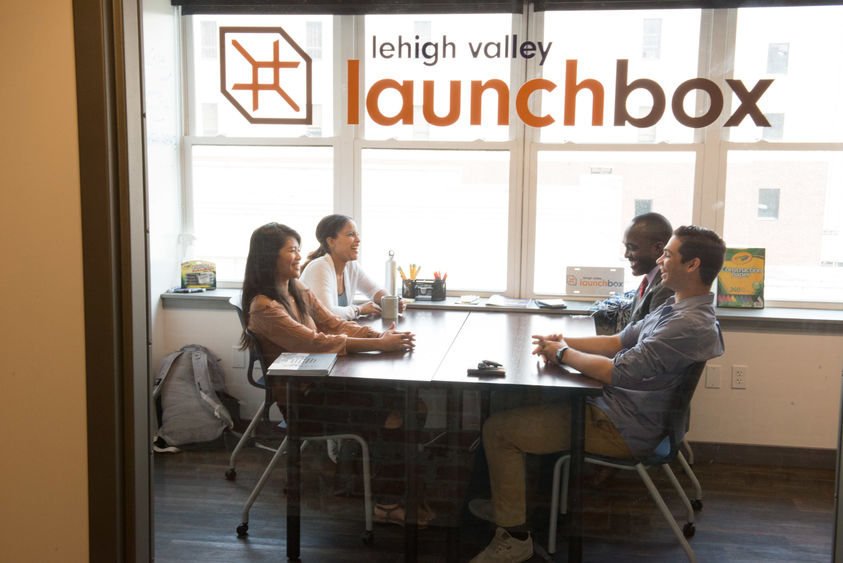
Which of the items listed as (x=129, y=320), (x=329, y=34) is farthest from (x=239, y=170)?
(x=129, y=320)

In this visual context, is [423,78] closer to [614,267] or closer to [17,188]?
[17,188]

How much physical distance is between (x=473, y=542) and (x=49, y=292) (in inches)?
46.5

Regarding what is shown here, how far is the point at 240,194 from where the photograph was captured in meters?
1.75

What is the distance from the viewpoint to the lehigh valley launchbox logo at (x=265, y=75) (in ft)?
4.95

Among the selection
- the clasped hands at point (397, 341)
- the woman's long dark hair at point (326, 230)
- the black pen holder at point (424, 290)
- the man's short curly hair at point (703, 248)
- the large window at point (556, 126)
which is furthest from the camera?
the black pen holder at point (424, 290)

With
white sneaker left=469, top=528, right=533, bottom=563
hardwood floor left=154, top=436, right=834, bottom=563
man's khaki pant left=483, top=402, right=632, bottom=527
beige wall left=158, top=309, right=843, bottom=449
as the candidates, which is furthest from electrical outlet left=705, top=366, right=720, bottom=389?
white sneaker left=469, top=528, right=533, bottom=563

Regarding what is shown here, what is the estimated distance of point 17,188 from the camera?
1.35 metres

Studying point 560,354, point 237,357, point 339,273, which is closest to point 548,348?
point 560,354

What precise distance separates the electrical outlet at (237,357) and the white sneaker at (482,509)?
0.79m

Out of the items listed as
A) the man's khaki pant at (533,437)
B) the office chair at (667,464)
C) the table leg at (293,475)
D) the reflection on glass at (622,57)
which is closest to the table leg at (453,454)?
the man's khaki pant at (533,437)

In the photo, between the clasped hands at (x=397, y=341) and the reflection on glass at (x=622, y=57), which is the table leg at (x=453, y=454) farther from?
the reflection on glass at (x=622, y=57)

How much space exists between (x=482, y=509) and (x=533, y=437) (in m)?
0.28

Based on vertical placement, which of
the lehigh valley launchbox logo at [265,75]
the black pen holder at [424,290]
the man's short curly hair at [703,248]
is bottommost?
the black pen holder at [424,290]

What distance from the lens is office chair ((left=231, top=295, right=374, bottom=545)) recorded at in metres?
1.78
